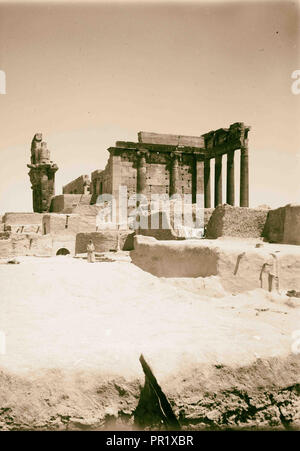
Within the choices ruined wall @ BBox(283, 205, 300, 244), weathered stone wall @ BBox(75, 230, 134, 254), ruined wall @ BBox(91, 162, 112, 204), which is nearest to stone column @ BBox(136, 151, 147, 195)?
ruined wall @ BBox(91, 162, 112, 204)

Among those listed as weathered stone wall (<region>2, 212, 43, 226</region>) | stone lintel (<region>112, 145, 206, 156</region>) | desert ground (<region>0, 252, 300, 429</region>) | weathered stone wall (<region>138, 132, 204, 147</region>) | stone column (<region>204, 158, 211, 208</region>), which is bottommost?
desert ground (<region>0, 252, 300, 429</region>)

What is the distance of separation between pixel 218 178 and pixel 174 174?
3226 mm

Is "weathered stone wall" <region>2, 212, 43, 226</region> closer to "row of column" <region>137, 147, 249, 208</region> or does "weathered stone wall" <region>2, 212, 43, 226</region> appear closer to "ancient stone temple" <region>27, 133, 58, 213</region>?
"ancient stone temple" <region>27, 133, 58, 213</region>

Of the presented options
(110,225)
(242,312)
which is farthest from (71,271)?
(110,225)

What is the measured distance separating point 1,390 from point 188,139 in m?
26.3

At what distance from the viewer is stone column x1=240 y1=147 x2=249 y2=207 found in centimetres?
2262

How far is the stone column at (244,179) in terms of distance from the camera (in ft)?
74.2

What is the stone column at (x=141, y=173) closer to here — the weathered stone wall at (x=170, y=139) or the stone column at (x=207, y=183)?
the weathered stone wall at (x=170, y=139)

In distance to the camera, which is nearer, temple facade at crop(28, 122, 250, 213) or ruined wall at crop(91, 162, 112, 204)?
temple facade at crop(28, 122, 250, 213)

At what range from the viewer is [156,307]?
738cm

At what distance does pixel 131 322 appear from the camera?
6.28m

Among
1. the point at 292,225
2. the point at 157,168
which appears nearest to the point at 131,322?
the point at 292,225

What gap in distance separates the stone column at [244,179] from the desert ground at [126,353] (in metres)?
15.3

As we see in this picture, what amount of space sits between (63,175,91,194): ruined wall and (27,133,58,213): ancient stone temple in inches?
128
